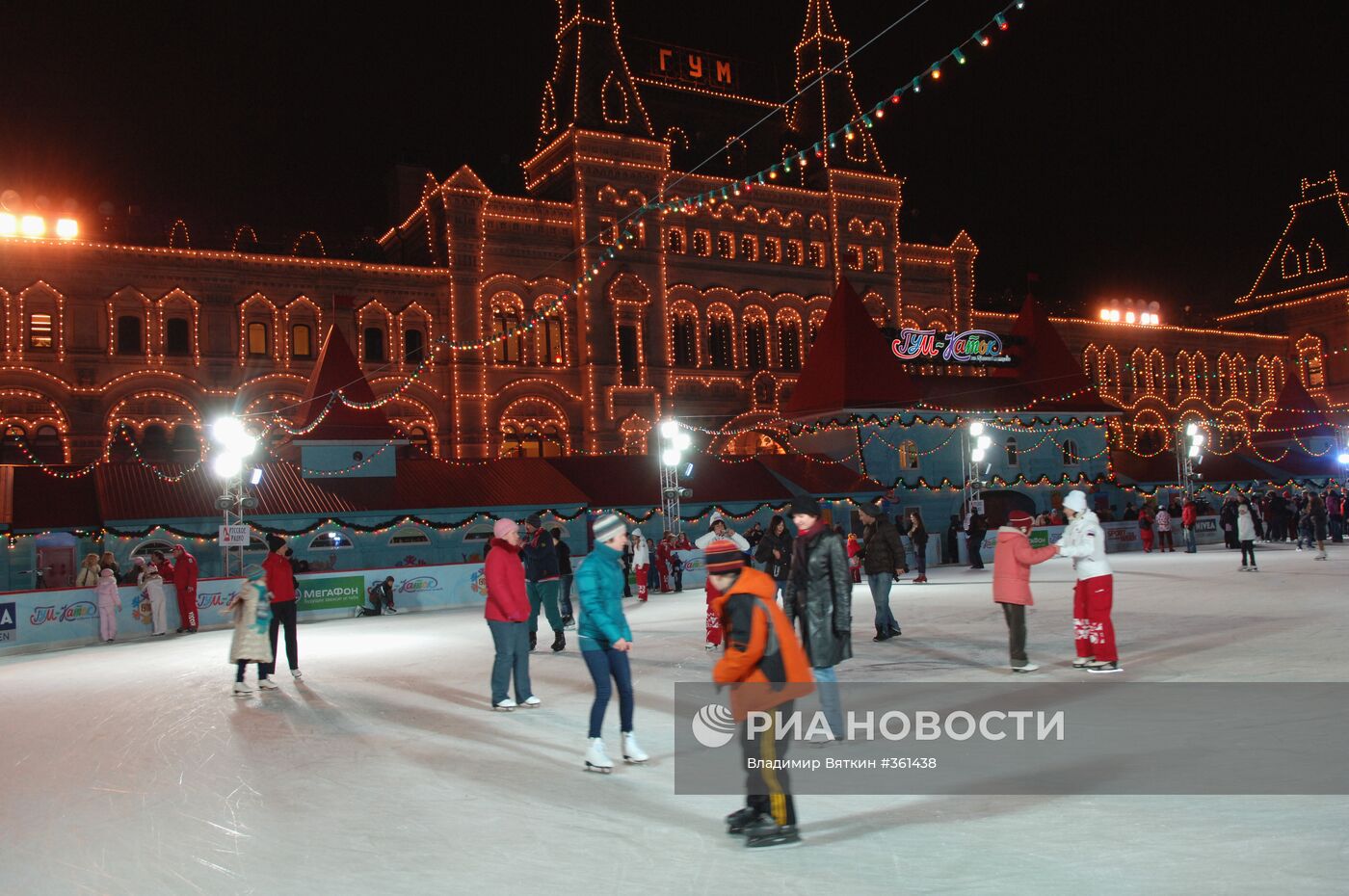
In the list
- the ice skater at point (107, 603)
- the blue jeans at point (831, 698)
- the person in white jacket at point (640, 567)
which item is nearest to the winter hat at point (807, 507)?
the blue jeans at point (831, 698)

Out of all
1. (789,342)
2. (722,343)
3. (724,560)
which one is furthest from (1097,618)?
(789,342)

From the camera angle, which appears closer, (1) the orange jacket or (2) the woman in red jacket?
(1) the orange jacket

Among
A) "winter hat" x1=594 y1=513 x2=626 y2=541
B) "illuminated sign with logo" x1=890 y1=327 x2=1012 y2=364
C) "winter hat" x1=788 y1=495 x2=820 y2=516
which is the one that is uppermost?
"illuminated sign with logo" x1=890 y1=327 x2=1012 y2=364

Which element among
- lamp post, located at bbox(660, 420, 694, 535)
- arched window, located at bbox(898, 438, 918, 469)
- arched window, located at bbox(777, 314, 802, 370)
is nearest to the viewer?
lamp post, located at bbox(660, 420, 694, 535)

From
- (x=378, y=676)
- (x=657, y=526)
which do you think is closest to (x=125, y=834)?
(x=378, y=676)

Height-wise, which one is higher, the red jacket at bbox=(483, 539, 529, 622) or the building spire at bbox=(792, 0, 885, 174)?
the building spire at bbox=(792, 0, 885, 174)

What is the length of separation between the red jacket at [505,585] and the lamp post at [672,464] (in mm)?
17964

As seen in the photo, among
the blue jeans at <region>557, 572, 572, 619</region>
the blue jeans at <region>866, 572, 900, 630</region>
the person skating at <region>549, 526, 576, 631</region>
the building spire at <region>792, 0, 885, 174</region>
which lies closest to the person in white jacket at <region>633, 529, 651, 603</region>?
the person skating at <region>549, 526, 576, 631</region>

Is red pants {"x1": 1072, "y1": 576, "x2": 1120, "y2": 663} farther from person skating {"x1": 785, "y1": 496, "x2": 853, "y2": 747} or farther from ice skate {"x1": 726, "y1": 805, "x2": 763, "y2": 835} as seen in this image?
ice skate {"x1": 726, "y1": 805, "x2": 763, "y2": 835}

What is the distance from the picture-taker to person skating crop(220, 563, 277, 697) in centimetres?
1151

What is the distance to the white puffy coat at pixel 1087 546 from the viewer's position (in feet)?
32.1

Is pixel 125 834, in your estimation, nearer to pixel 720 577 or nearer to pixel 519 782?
pixel 519 782

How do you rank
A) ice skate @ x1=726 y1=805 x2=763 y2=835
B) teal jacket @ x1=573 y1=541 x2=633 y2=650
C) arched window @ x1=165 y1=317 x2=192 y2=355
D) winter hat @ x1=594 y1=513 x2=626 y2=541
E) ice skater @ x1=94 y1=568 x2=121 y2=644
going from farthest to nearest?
1. arched window @ x1=165 y1=317 x2=192 y2=355
2. ice skater @ x1=94 y1=568 x2=121 y2=644
3. winter hat @ x1=594 y1=513 x2=626 y2=541
4. teal jacket @ x1=573 y1=541 x2=633 y2=650
5. ice skate @ x1=726 y1=805 x2=763 y2=835

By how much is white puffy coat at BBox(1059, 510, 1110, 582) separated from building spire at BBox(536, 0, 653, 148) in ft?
114
